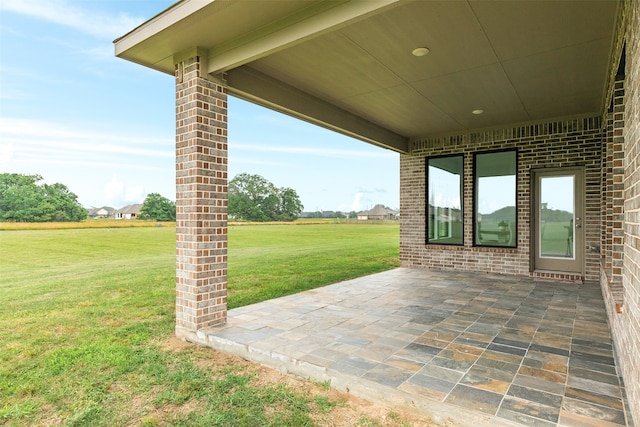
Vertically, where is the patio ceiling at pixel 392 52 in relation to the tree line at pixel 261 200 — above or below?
above

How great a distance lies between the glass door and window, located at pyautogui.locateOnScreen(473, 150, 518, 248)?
15.1 inches

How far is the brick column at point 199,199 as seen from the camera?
334 cm

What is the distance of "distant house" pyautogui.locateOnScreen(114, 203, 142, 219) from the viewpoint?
50.9 feet

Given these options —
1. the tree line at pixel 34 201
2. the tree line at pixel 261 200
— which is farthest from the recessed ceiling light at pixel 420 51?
Answer: the tree line at pixel 261 200

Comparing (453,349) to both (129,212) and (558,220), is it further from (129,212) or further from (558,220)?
(129,212)

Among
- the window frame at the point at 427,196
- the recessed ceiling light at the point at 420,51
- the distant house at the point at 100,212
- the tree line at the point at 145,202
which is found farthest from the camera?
the distant house at the point at 100,212

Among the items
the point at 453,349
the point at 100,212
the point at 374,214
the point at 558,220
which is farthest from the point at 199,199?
the point at 374,214

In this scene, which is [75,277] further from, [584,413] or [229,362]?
[584,413]

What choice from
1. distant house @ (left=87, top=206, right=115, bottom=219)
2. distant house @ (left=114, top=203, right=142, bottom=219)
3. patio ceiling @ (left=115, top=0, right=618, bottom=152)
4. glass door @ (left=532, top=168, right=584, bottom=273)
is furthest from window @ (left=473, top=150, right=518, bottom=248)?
distant house @ (left=114, top=203, right=142, bottom=219)

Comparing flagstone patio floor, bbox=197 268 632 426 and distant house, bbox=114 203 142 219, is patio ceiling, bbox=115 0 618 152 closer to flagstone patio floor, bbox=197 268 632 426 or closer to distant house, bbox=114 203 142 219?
flagstone patio floor, bbox=197 268 632 426

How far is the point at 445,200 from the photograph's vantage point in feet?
23.8

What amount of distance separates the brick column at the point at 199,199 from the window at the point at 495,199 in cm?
Answer: 519

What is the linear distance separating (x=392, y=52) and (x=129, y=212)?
55.2ft

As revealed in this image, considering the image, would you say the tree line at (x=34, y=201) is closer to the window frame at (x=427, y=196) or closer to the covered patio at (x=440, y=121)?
the covered patio at (x=440, y=121)
